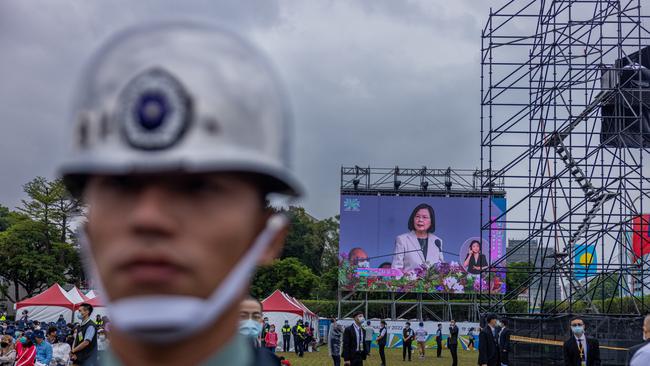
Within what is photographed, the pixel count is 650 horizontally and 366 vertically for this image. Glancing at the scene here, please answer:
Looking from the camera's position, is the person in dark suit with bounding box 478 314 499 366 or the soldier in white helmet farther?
the person in dark suit with bounding box 478 314 499 366

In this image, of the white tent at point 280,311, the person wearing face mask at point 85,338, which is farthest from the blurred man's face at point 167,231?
the white tent at point 280,311

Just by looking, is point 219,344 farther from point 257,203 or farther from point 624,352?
point 624,352

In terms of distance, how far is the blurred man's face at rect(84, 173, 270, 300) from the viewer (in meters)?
0.86

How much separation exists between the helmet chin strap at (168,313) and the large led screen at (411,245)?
44.7 m

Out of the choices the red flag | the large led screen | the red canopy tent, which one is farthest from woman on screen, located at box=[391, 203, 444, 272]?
the red canopy tent

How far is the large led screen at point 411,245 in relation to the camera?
45.4m

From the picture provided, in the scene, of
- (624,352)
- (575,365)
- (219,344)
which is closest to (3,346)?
(575,365)

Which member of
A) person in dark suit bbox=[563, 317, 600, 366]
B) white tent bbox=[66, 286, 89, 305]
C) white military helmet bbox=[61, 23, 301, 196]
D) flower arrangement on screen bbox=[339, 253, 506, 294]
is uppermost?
flower arrangement on screen bbox=[339, 253, 506, 294]

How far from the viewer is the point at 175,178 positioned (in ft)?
2.89

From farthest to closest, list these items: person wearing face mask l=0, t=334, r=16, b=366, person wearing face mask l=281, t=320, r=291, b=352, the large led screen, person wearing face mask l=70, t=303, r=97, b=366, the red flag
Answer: the large led screen, person wearing face mask l=281, t=320, r=291, b=352, the red flag, person wearing face mask l=0, t=334, r=16, b=366, person wearing face mask l=70, t=303, r=97, b=366

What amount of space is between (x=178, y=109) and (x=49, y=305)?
34038 mm

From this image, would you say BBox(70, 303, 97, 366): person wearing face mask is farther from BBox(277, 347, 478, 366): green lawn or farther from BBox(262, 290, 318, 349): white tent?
BBox(262, 290, 318, 349): white tent

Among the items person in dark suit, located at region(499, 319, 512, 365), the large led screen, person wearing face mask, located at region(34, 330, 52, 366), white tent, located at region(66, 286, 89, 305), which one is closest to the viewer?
person wearing face mask, located at region(34, 330, 52, 366)

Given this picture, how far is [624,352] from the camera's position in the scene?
1644 cm
